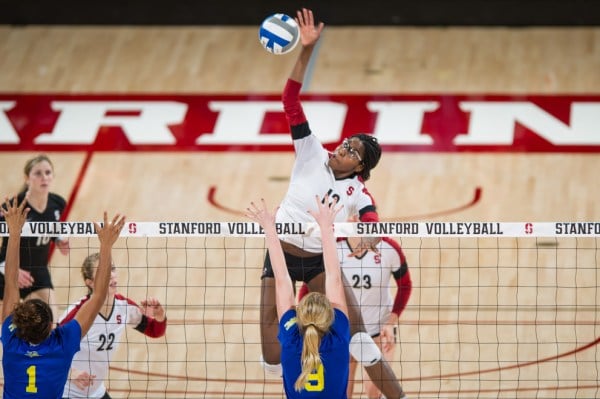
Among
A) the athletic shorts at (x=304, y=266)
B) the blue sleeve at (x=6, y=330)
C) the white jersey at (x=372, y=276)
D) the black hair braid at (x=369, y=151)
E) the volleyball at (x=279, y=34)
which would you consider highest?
the volleyball at (x=279, y=34)

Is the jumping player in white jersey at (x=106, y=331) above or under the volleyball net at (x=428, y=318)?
under

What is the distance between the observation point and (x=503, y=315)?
525 inches

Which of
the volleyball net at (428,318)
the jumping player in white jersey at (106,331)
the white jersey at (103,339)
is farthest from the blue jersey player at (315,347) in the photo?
the volleyball net at (428,318)

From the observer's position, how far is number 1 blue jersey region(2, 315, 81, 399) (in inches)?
324

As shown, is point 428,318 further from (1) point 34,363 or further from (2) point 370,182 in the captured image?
(1) point 34,363

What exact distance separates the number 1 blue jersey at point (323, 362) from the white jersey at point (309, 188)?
216 cm

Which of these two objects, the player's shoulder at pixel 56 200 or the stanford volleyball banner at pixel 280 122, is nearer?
the player's shoulder at pixel 56 200

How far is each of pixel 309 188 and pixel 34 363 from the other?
118 inches

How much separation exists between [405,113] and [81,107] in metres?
4.86

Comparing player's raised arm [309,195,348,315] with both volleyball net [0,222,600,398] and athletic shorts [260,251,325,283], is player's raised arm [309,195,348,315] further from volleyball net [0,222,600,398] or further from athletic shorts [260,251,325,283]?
volleyball net [0,222,600,398]

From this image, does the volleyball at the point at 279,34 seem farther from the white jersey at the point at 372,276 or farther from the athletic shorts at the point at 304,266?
the white jersey at the point at 372,276

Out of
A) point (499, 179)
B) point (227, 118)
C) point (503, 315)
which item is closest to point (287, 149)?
point (227, 118)

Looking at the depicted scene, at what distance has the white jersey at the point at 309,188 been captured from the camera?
10.2 metres

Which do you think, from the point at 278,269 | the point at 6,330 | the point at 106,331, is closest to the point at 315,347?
the point at 278,269
